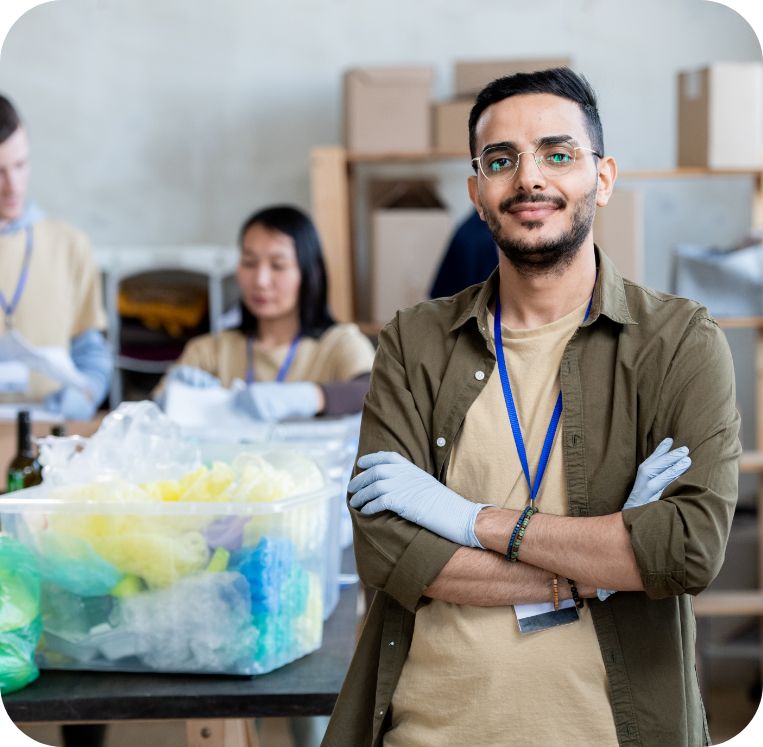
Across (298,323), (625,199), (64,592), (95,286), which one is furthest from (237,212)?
(64,592)

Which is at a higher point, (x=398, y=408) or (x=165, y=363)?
(x=398, y=408)

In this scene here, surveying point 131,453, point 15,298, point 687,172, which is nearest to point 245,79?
point 15,298

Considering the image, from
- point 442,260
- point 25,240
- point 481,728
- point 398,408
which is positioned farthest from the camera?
point 442,260

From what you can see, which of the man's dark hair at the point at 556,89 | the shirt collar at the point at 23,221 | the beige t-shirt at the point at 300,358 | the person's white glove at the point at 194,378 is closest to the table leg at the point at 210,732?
the man's dark hair at the point at 556,89

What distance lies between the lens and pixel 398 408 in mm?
1125

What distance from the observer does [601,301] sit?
3.53ft

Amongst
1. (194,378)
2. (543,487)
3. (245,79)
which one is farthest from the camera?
(245,79)

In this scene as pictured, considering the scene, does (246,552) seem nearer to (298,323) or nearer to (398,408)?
(398,408)

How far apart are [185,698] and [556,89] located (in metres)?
1.00

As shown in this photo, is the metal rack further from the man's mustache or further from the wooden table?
the man's mustache

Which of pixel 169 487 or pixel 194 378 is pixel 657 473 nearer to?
pixel 169 487

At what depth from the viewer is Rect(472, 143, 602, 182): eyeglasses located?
1061mm

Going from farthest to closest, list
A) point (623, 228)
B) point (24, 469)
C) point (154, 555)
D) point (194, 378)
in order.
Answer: point (623, 228) < point (194, 378) < point (24, 469) < point (154, 555)

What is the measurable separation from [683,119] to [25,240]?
2590 mm
